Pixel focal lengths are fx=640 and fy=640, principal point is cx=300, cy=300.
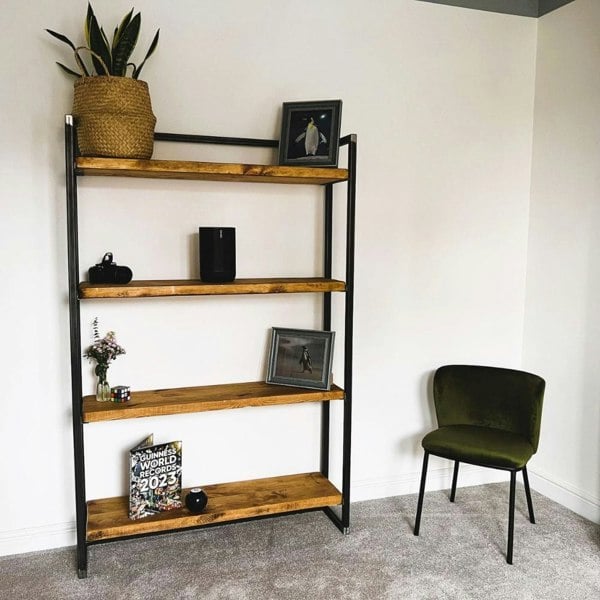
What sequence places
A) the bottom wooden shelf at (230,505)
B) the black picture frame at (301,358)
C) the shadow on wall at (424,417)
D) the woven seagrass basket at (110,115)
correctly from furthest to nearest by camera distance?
the shadow on wall at (424,417) < the black picture frame at (301,358) < the bottom wooden shelf at (230,505) < the woven seagrass basket at (110,115)

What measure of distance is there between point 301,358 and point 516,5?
6.56 feet

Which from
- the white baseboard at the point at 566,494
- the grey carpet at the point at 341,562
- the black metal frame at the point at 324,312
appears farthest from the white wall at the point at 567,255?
the black metal frame at the point at 324,312

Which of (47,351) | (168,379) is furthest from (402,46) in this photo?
(47,351)

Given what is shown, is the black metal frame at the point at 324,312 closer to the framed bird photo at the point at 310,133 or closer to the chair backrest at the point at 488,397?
the framed bird photo at the point at 310,133

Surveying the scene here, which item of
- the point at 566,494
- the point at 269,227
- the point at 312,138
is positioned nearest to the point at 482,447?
the point at 566,494

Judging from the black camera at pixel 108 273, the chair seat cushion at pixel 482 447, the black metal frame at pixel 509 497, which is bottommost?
the black metal frame at pixel 509 497

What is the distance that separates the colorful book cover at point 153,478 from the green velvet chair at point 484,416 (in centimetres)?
103

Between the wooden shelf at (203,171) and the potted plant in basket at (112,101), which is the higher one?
the potted plant in basket at (112,101)

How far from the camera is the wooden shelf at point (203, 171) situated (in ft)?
7.32

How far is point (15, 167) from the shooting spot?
2416 millimetres

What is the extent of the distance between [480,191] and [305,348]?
1196mm

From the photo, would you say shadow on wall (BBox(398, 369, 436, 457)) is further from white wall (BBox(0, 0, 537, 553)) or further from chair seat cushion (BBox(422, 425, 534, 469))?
chair seat cushion (BBox(422, 425, 534, 469))

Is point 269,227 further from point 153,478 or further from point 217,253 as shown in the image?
point 153,478

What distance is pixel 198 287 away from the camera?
94.0 inches
